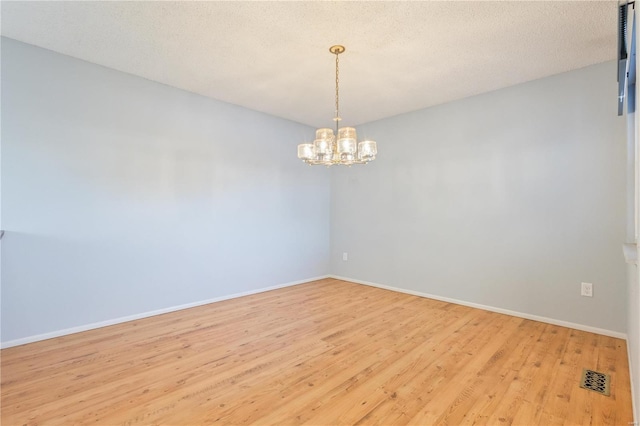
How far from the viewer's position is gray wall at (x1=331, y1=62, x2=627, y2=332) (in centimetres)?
275

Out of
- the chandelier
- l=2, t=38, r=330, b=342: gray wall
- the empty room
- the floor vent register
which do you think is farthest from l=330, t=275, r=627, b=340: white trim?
the chandelier

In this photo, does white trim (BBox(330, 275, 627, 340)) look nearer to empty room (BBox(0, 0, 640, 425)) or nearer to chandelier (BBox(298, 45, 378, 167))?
empty room (BBox(0, 0, 640, 425))

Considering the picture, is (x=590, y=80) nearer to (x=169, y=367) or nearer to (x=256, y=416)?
(x=256, y=416)

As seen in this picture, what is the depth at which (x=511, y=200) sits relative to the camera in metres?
3.28

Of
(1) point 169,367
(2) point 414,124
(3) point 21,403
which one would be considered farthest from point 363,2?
(3) point 21,403

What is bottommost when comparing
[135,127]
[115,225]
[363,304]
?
[363,304]

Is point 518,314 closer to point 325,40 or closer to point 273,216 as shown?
point 273,216

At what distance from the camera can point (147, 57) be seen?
9.06 feet

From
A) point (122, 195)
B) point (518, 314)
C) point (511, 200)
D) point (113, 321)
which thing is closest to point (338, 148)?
point (511, 200)

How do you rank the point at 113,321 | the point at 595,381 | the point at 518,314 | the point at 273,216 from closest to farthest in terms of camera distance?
the point at 595,381, the point at 113,321, the point at 518,314, the point at 273,216

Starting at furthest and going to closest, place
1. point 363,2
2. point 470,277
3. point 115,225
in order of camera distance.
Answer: point 470,277 < point 115,225 < point 363,2

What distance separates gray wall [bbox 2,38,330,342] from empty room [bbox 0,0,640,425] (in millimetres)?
20

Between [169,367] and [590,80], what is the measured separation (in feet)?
14.6

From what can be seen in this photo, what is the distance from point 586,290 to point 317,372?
8.86ft
